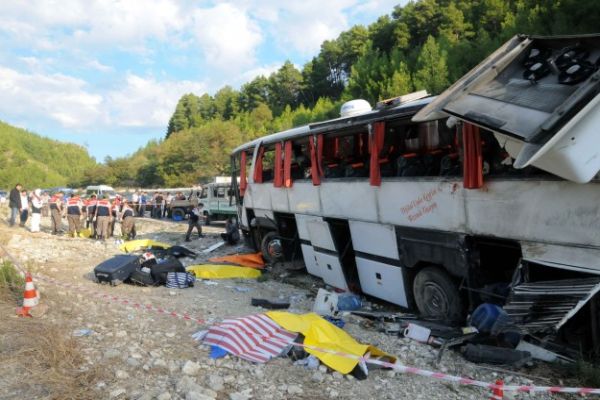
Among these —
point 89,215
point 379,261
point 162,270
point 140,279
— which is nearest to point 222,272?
point 162,270

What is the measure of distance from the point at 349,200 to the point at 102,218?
35.5 ft

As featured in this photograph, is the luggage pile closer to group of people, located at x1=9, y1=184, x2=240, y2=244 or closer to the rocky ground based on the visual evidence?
the rocky ground

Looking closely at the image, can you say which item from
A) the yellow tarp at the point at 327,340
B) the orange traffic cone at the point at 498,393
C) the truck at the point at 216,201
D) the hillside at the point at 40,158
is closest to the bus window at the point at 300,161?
the yellow tarp at the point at 327,340

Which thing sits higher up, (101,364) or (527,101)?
(527,101)

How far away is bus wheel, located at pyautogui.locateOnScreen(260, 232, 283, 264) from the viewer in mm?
10188

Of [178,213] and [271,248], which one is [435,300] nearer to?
[271,248]

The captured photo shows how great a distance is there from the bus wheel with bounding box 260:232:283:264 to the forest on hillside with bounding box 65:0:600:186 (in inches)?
836

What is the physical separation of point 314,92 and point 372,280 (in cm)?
6761

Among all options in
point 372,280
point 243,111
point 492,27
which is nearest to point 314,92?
point 243,111

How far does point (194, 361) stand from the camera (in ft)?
14.7

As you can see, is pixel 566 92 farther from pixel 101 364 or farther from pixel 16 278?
pixel 16 278

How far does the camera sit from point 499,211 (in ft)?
15.7

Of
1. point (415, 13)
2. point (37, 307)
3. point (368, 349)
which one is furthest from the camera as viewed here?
point (415, 13)

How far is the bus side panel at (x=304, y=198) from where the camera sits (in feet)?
26.4
